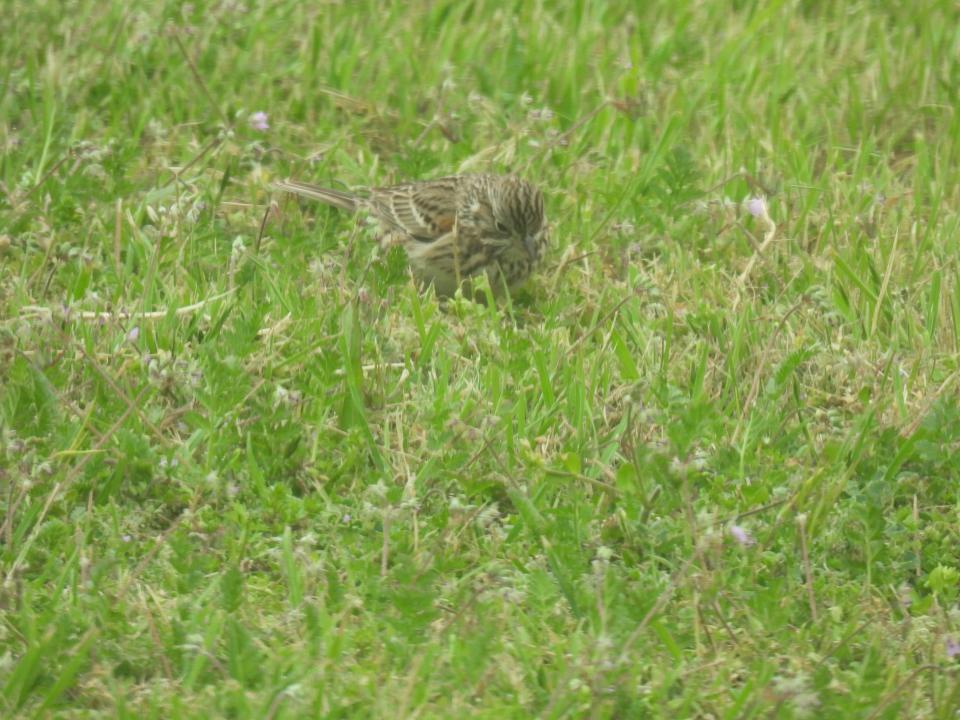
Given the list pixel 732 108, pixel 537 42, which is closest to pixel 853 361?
pixel 732 108

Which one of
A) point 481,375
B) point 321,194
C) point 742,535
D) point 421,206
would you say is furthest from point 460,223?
point 742,535

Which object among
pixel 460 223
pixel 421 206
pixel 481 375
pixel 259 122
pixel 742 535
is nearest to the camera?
pixel 742 535

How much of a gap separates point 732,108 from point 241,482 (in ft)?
12.3

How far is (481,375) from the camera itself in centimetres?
558

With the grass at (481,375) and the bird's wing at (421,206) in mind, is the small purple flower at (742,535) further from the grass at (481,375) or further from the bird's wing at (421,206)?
the bird's wing at (421,206)

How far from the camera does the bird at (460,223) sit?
21.8ft

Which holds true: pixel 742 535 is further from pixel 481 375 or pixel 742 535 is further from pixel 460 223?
pixel 460 223

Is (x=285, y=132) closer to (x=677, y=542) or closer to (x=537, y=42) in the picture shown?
(x=537, y=42)

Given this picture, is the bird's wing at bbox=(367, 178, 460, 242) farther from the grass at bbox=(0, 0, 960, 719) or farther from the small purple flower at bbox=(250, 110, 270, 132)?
the small purple flower at bbox=(250, 110, 270, 132)

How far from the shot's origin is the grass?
13.5 feet

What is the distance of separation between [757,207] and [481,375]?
68.0 inches

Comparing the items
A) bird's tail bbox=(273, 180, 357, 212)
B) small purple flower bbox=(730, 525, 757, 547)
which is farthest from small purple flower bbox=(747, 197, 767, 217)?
small purple flower bbox=(730, 525, 757, 547)

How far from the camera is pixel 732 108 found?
7.84 meters

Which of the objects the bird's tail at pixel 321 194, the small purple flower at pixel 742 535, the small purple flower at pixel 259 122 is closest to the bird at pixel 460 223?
the bird's tail at pixel 321 194
